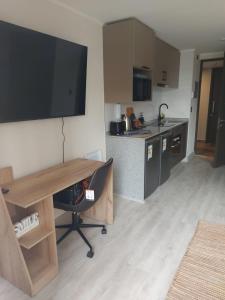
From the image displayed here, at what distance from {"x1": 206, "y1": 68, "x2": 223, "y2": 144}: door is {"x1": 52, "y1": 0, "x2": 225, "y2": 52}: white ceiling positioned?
291cm

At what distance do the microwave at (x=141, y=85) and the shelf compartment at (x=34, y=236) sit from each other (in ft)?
6.45

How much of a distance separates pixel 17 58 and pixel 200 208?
259 cm

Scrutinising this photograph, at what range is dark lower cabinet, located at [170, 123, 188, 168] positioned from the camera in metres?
3.96

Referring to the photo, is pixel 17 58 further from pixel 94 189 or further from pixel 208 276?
pixel 208 276

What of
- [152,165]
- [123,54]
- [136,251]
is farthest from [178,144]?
[136,251]

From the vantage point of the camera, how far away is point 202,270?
72.7 inches

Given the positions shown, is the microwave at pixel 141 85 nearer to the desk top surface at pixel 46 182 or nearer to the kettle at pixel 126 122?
the kettle at pixel 126 122

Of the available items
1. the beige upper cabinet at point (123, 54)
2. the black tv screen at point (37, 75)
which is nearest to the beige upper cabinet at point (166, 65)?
the beige upper cabinet at point (123, 54)

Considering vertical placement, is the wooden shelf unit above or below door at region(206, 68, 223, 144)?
below

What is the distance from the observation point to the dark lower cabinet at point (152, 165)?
292 cm

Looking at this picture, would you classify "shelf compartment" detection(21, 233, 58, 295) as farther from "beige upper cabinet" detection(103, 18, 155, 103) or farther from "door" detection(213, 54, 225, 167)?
"door" detection(213, 54, 225, 167)

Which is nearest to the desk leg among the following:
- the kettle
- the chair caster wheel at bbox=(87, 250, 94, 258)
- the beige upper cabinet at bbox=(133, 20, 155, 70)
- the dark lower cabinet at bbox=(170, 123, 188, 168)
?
the chair caster wheel at bbox=(87, 250, 94, 258)

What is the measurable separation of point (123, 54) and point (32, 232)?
85.6 inches

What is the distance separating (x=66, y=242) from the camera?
224 cm
